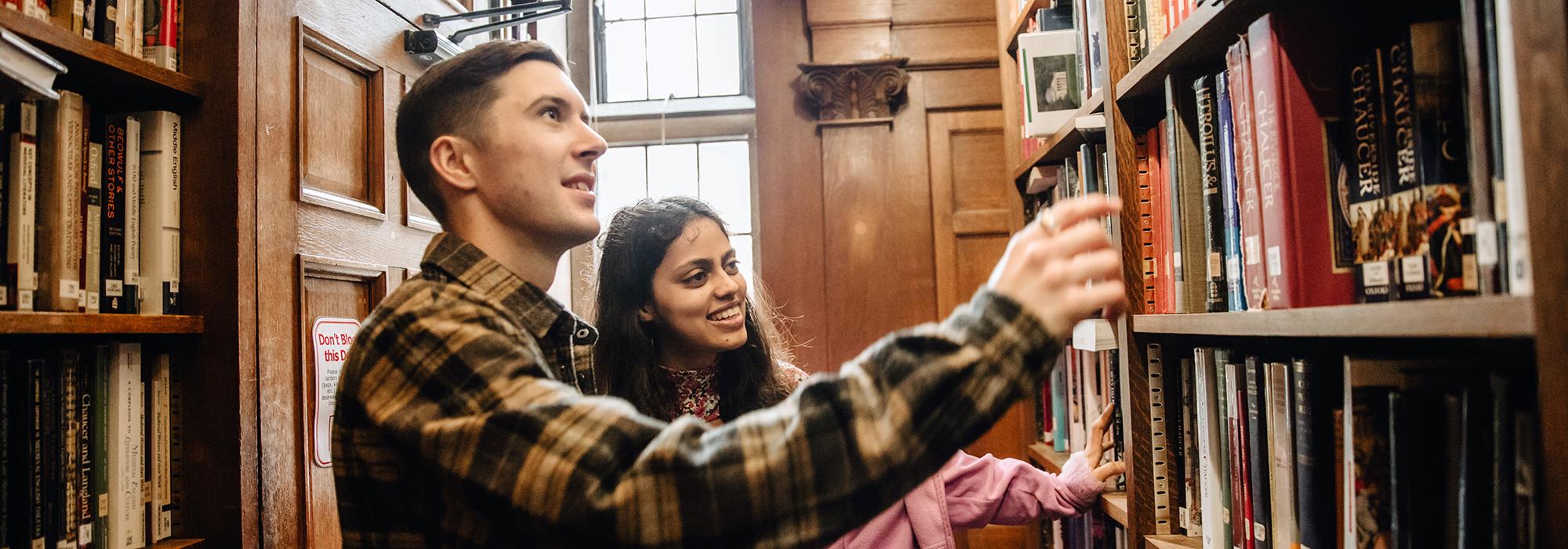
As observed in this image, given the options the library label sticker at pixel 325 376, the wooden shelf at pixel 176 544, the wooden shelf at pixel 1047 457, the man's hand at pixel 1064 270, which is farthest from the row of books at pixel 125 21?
the wooden shelf at pixel 1047 457

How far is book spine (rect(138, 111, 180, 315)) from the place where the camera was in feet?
4.23

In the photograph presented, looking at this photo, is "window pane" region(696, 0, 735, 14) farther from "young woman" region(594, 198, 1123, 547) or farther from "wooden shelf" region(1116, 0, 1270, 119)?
"wooden shelf" region(1116, 0, 1270, 119)

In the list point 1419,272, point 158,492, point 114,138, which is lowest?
point 158,492

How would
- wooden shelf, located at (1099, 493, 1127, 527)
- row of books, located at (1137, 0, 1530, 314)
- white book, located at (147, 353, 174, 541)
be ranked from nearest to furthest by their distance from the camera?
row of books, located at (1137, 0, 1530, 314), white book, located at (147, 353, 174, 541), wooden shelf, located at (1099, 493, 1127, 527)

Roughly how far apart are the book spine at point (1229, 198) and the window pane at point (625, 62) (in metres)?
2.21

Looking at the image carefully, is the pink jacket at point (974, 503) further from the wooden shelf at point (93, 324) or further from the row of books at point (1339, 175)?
the wooden shelf at point (93, 324)

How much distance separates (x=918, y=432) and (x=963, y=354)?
6 cm

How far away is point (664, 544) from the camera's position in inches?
26.0

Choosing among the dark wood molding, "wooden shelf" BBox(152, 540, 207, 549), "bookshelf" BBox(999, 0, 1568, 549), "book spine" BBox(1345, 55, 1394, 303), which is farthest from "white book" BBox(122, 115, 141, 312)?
the dark wood molding

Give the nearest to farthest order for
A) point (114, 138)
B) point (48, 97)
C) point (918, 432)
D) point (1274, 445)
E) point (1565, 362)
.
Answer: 1. point (1565, 362)
2. point (918, 432)
3. point (1274, 445)
4. point (48, 97)
5. point (114, 138)

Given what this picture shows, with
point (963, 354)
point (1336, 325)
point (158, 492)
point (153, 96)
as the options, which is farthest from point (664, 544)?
point (153, 96)

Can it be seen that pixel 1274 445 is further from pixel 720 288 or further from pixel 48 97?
pixel 48 97

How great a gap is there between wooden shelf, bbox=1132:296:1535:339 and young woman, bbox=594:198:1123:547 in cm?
75

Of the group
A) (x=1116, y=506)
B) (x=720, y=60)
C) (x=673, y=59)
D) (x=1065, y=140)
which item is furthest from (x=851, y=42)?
(x=1116, y=506)
